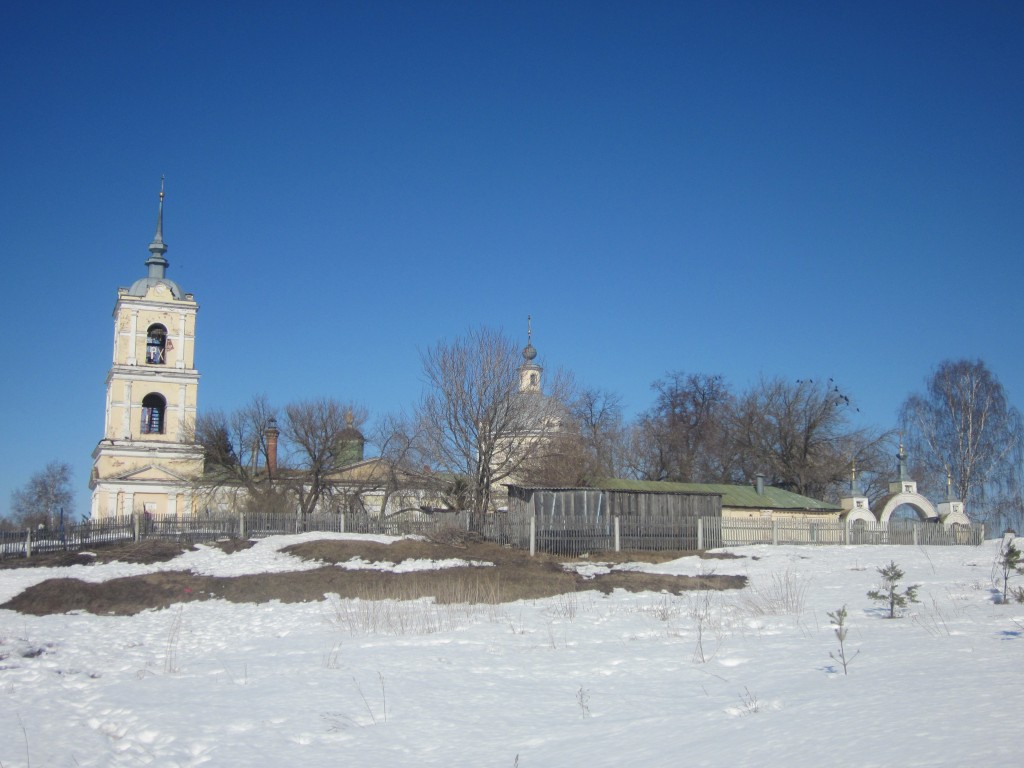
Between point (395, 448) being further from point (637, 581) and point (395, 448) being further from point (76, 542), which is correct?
point (637, 581)

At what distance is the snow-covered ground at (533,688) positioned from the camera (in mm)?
6273

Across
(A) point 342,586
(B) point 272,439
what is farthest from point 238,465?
(A) point 342,586

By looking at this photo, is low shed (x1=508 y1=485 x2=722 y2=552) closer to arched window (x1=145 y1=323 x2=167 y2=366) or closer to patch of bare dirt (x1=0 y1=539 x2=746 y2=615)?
patch of bare dirt (x1=0 y1=539 x2=746 y2=615)

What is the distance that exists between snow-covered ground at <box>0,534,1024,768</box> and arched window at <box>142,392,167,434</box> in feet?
139

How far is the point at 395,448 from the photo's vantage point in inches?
1709

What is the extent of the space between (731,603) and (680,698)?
7.86m

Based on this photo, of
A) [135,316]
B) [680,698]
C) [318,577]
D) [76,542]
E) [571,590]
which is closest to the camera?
[680,698]

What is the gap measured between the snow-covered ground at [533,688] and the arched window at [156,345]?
42.4 meters

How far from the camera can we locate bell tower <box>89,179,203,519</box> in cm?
5325

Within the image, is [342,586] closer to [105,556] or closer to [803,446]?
[105,556]

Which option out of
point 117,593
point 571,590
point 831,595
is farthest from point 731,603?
point 117,593

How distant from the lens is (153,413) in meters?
55.8

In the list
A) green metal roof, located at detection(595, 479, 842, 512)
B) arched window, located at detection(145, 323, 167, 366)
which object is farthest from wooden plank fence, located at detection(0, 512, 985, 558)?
arched window, located at detection(145, 323, 167, 366)

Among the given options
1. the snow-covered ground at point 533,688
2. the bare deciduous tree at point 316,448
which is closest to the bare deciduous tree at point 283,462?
the bare deciduous tree at point 316,448
